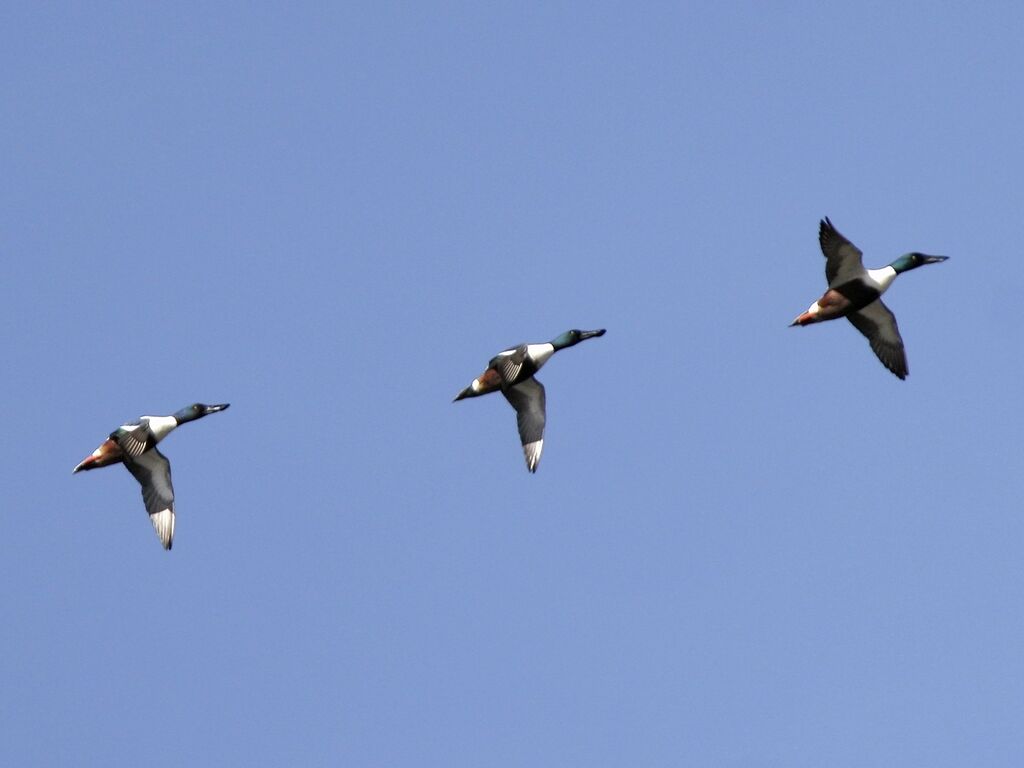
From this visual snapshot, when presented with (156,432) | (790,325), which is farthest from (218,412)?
(790,325)

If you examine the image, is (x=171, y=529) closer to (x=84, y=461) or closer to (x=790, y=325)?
(x=84, y=461)

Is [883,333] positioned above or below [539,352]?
→ below

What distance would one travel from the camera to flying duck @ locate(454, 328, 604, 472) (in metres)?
61.0

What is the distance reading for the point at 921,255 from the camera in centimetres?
6075

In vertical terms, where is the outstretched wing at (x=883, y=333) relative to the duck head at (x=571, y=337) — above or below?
below

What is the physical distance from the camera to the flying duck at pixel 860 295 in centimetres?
5894

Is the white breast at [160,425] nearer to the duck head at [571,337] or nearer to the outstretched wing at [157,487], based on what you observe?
the outstretched wing at [157,487]

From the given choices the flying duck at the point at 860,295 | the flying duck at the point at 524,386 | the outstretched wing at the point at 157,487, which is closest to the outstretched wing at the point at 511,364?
the flying duck at the point at 524,386

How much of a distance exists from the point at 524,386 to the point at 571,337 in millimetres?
1273

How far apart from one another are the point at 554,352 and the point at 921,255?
20.1 ft

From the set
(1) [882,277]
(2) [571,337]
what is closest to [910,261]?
(1) [882,277]

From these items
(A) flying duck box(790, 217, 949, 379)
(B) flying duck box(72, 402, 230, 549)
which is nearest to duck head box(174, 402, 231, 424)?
(B) flying duck box(72, 402, 230, 549)

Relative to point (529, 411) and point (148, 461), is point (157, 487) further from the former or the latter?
point (529, 411)

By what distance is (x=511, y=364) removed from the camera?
60906mm
